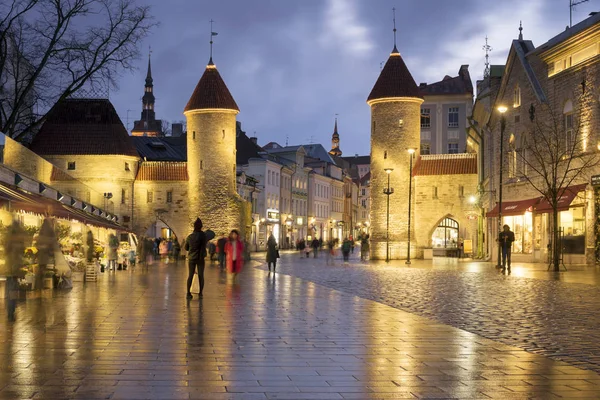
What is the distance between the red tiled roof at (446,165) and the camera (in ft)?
183

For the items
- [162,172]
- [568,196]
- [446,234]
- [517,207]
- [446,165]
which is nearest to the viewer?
[568,196]

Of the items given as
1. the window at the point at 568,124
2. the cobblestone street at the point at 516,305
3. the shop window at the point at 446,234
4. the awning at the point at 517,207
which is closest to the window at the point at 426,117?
the shop window at the point at 446,234

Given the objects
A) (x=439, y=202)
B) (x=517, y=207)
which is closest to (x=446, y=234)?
(x=439, y=202)

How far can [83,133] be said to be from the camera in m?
63.4

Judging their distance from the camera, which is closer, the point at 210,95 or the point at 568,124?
the point at 568,124

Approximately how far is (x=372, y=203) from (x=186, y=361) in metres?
47.9

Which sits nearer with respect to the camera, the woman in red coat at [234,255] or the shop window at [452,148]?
the woman in red coat at [234,255]

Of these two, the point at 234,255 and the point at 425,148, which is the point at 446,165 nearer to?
the point at 425,148

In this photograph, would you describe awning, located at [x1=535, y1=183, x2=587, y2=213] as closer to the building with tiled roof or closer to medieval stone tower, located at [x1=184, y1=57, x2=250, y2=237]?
medieval stone tower, located at [x1=184, y1=57, x2=250, y2=237]

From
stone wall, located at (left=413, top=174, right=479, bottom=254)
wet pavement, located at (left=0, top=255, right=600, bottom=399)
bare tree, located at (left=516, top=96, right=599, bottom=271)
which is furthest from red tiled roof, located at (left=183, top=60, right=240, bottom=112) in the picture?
wet pavement, located at (left=0, top=255, right=600, bottom=399)

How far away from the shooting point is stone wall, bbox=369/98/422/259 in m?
55.6

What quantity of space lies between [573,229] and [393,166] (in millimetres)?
22446

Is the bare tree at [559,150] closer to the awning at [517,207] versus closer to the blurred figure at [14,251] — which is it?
the awning at [517,207]

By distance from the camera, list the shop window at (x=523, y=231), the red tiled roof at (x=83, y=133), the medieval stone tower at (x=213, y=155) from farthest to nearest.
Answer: the red tiled roof at (x=83, y=133) → the medieval stone tower at (x=213, y=155) → the shop window at (x=523, y=231)
